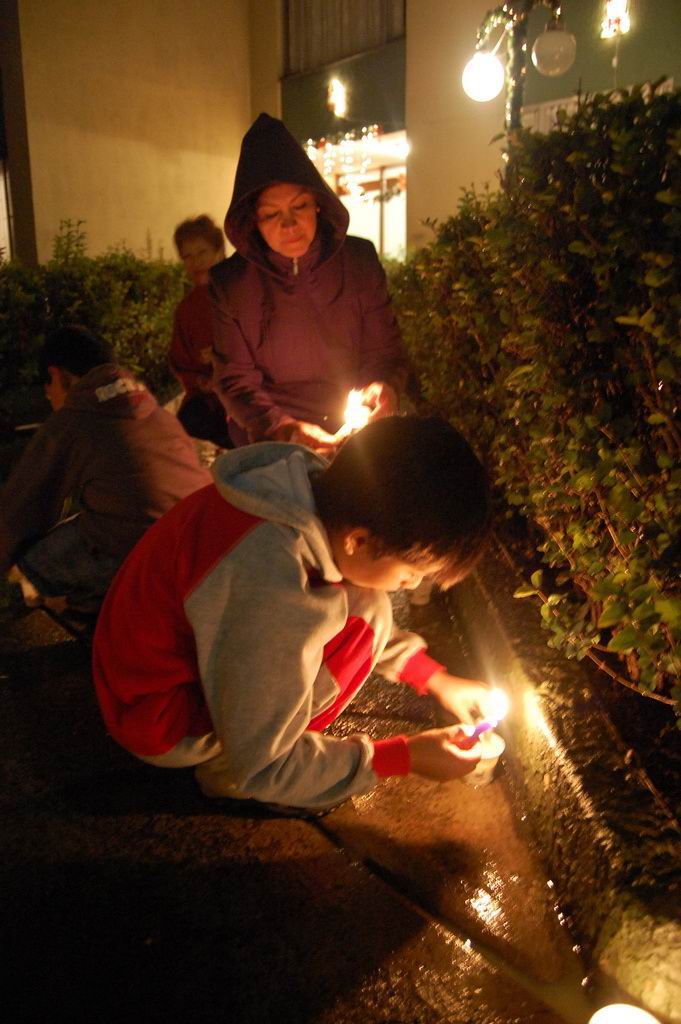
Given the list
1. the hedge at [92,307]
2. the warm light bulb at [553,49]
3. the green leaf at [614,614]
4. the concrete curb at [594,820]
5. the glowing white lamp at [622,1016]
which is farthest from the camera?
the warm light bulb at [553,49]

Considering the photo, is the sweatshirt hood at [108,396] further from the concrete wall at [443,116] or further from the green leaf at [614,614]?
the concrete wall at [443,116]

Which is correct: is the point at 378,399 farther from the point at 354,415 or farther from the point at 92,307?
the point at 92,307

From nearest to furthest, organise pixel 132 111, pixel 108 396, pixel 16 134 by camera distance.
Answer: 1. pixel 108 396
2. pixel 16 134
3. pixel 132 111

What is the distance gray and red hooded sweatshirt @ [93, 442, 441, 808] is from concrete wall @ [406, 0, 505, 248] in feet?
35.4

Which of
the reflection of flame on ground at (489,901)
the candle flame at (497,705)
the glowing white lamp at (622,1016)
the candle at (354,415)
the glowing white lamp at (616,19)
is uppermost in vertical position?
the glowing white lamp at (616,19)

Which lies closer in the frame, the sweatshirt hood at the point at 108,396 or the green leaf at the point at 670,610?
the green leaf at the point at 670,610

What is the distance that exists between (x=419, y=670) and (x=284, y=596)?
92 centimetres

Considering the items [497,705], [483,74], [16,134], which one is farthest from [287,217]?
[16,134]

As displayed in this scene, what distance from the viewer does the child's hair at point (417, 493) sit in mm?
1868

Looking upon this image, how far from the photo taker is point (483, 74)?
8.49 meters

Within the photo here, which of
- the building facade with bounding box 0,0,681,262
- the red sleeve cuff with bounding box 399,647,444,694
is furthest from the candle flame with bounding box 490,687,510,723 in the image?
the building facade with bounding box 0,0,681,262

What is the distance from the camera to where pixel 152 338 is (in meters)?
9.38

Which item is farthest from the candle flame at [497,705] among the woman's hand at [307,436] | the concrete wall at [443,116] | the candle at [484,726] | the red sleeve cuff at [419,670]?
the concrete wall at [443,116]

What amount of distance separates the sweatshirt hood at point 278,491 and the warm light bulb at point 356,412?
117 cm
